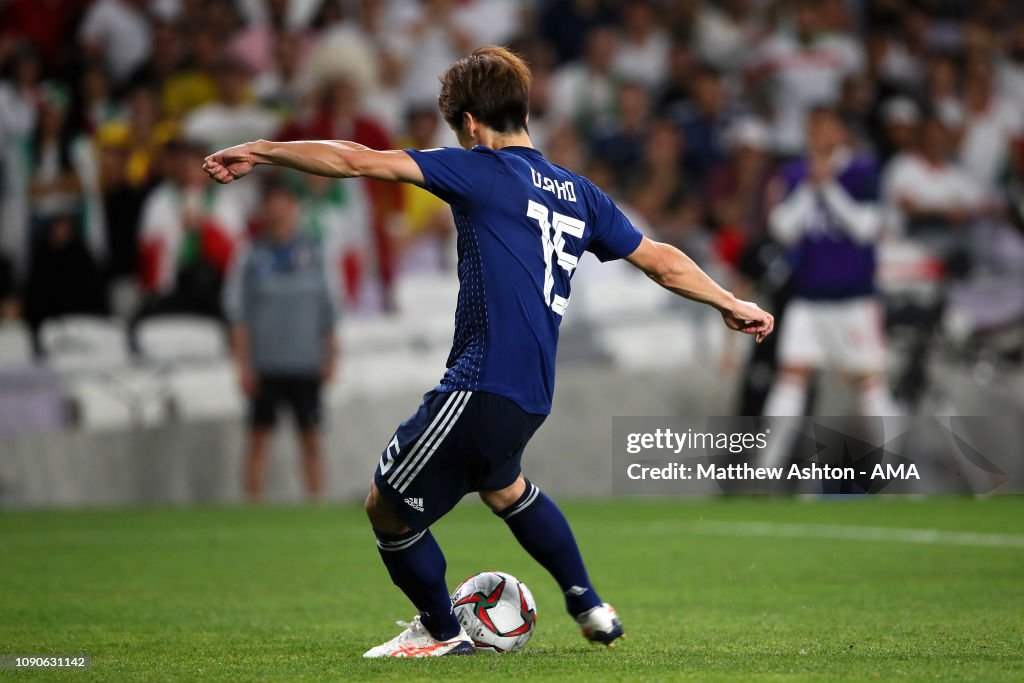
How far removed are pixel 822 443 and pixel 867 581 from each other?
1.80m

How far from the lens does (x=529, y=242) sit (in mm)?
5000

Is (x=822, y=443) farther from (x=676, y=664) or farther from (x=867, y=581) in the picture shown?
(x=676, y=664)

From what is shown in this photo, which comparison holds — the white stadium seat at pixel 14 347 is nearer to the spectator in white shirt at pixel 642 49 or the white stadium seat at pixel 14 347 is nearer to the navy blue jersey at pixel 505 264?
the spectator in white shirt at pixel 642 49

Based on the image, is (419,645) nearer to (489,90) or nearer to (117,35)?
(489,90)

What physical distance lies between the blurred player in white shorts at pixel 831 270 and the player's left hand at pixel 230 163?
340 inches

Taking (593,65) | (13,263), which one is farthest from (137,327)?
(593,65)

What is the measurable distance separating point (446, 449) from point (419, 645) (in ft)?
2.55

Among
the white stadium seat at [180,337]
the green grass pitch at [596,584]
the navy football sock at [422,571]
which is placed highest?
the white stadium seat at [180,337]

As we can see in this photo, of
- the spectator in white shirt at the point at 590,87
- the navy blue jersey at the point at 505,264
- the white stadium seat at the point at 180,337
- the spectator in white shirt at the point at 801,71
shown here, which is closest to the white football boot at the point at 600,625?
the navy blue jersey at the point at 505,264

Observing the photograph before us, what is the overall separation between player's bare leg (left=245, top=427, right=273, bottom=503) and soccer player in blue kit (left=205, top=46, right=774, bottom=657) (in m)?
7.75

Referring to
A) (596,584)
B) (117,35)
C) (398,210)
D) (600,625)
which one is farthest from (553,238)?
(117,35)

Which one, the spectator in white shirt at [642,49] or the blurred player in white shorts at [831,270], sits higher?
the spectator in white shirt at [642,49]

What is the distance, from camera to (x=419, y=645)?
5.27 meters

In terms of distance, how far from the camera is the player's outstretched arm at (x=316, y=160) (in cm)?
467
